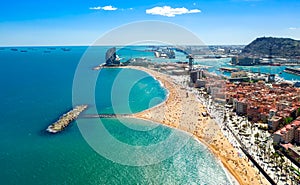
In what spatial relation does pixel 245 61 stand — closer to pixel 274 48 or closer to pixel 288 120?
pixel 274 48

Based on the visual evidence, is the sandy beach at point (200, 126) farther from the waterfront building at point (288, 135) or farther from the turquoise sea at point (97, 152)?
the waterfront building at point (288, 135)

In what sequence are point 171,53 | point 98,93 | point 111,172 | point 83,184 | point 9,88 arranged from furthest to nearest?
1. point 171,53
2. point 9,88
3. point 98,93
4. point 111,172
5. point 83,184

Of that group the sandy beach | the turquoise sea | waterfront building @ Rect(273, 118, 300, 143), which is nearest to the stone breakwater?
the turquoise sea

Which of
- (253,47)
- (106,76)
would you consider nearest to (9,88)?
(106,76)

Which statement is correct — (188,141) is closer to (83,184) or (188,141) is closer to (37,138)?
(83,184)

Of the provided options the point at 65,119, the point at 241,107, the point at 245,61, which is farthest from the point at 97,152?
the point at 245,61

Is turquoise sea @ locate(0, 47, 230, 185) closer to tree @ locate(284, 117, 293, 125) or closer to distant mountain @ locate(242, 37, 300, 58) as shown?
tree @ locate(284, 117, 293, 125)

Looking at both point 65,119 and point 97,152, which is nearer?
point 97,152
